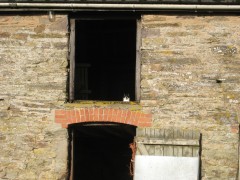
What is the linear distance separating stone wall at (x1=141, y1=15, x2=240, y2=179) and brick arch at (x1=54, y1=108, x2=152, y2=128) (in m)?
0.18

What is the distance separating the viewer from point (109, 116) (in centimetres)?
629

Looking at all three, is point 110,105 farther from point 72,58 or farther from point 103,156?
point 103,156

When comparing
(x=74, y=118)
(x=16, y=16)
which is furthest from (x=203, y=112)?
(x=16, y=16)

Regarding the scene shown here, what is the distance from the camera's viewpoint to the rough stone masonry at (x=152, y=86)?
6195 mm

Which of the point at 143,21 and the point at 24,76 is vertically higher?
the point at 143,21

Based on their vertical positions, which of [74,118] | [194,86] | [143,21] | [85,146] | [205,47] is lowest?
[85,146]

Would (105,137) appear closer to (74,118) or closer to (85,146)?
(85,146)

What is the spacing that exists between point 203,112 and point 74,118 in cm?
232

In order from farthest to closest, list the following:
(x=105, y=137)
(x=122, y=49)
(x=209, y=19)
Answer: (x=122, y=49), (x=105, y=137), (x=209, y=19)

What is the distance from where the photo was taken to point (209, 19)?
6.23m

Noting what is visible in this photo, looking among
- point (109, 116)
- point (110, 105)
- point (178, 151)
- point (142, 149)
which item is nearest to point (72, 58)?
point (110, 105)

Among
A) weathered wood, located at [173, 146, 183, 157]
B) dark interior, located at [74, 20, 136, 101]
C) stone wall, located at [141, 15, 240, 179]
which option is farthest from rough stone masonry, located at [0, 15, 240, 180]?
dark interior, located at [74, 20, 136, 101]

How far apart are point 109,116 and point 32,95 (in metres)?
1.49

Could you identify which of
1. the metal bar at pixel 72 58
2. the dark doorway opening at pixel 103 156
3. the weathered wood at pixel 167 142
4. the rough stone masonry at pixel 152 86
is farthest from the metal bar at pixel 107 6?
the dark doorway opening at pixel 103 156
